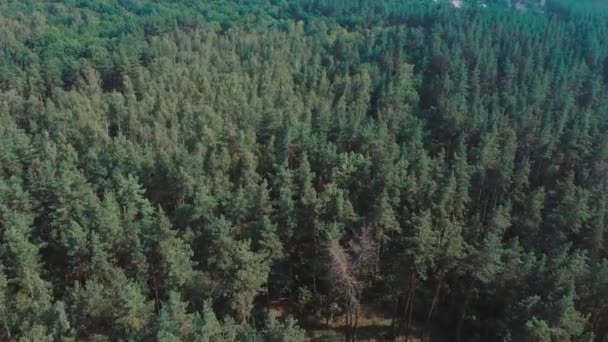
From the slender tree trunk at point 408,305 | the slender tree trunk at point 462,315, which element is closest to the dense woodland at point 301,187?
the slender tree trunk at point 408,305

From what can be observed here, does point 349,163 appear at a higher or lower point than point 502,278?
higher

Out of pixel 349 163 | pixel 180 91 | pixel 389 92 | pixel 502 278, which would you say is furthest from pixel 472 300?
pixel 180 91

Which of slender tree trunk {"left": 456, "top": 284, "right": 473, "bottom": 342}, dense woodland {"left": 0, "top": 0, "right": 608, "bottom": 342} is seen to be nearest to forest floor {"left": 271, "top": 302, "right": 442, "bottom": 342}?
dense woodland {"left": 0, "top": 0, "right": 608, "bottom": 342}

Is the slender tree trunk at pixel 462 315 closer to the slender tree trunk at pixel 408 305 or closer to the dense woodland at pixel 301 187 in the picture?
the dense woodland at pixel 301 187

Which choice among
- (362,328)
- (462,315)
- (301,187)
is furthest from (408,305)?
(301,187)

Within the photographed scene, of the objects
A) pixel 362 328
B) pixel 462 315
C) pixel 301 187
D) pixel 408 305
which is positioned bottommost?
pixel 362 328

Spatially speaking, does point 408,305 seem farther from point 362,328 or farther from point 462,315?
point 362,328

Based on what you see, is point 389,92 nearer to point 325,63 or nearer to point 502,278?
point 325,63

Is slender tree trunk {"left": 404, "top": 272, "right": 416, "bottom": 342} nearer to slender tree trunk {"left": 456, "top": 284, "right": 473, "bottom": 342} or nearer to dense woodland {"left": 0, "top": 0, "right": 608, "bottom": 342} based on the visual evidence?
dense woodland {"left": 0, "top": 0, "right": 608, "bottom": 342}
